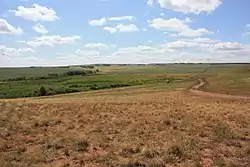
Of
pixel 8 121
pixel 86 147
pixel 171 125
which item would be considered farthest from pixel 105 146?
pixel 8 121

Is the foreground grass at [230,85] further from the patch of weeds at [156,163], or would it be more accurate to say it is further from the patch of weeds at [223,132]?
the patch of weeds at [156,163]

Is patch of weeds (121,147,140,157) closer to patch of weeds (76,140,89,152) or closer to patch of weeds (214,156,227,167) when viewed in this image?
patch of weeds (76,140,89,152)

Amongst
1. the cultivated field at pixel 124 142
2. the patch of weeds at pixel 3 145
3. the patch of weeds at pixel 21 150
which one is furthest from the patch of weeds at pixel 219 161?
the patch of weeds at pixel 3 145

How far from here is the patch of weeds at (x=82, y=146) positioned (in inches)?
582

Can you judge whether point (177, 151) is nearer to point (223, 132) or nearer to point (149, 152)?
point (149, 152)

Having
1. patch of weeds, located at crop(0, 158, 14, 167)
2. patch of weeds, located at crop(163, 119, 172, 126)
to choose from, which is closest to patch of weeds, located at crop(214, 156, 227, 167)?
patch of weeds, located at crop(0, 158, 14, 167)

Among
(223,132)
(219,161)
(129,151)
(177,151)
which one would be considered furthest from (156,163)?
(223,132)

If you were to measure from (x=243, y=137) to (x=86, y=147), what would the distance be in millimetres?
7472

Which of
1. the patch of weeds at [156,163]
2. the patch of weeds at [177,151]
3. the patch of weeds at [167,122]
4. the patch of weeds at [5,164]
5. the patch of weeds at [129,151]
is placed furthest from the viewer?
the patch of weeds at [167,122]

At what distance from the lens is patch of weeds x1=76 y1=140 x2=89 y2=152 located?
14773mm

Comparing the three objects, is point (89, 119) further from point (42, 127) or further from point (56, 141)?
point (56, 141)

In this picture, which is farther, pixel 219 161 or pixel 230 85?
pixel 230 85

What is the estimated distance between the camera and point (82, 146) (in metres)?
15.2

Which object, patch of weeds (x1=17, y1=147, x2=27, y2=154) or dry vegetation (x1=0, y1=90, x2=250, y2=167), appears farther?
patch of weeds (x1=17, y1=147, x2=27, y2=154)
